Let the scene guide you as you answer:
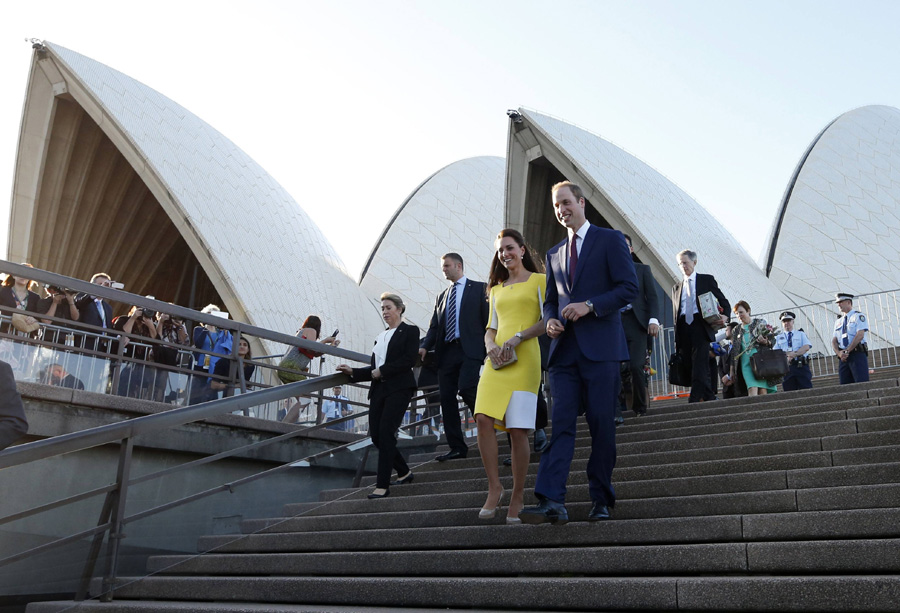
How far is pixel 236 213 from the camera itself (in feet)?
57.6

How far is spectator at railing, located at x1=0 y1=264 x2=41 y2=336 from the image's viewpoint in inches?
218

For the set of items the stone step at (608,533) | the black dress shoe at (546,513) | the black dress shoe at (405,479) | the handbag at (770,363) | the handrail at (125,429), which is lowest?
the stone step at (608,533)

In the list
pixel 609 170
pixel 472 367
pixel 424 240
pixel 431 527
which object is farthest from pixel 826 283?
pixel 431 527

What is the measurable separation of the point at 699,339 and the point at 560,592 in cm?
432

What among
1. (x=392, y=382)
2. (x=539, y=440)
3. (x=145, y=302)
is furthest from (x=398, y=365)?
(x=145, y=302)

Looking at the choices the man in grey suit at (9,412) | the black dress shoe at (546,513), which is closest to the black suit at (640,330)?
the black dress shoe at (546,513)

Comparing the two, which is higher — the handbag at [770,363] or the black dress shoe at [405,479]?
the handbag at [770,363]

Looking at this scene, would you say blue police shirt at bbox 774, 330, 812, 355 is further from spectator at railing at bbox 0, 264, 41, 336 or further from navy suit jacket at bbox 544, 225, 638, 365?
spectator at railing at bbox 0, 264, 41, 336

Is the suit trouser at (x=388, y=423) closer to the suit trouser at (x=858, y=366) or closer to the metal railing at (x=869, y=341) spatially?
the suit trouser at (x=858, y=366)

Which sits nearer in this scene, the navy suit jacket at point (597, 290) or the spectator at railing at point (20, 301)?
the navy suit jacket at point (597, 290)

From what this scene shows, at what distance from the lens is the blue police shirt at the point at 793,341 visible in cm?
824

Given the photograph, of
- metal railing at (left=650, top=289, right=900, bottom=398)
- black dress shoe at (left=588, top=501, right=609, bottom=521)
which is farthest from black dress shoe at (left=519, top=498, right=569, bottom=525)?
metal railing at (left=650, top=289, right=900, bottom=398)

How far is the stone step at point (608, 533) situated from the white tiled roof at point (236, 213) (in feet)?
40.5

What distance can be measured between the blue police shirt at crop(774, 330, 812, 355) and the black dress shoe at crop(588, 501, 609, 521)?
5.52 m
